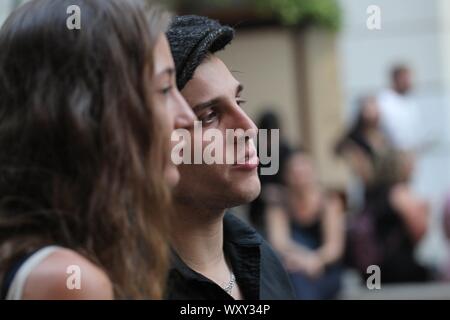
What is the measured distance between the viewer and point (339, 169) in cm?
942

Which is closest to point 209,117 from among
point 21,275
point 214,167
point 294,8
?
point 214,167

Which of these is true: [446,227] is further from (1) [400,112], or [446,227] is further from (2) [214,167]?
(2) [214,167]

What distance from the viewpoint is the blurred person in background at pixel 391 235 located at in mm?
7078

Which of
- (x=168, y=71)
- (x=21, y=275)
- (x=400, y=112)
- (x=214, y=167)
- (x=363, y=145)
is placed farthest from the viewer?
(x=400, y=112)

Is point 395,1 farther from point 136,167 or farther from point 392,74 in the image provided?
point 136,167

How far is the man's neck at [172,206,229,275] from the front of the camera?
258cm

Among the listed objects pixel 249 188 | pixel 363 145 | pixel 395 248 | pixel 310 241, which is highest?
pixel 249 188

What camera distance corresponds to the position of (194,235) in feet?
8.51

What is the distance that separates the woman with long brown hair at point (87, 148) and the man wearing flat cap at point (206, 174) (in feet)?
1.71

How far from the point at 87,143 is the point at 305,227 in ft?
17.0

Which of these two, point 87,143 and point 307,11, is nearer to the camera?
point 87,143

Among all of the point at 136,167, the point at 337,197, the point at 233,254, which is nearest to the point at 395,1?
the point at 337,197

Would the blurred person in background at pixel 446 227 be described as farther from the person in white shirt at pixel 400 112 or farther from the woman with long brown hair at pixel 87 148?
the woman with long brown hair at pixel 87 148
